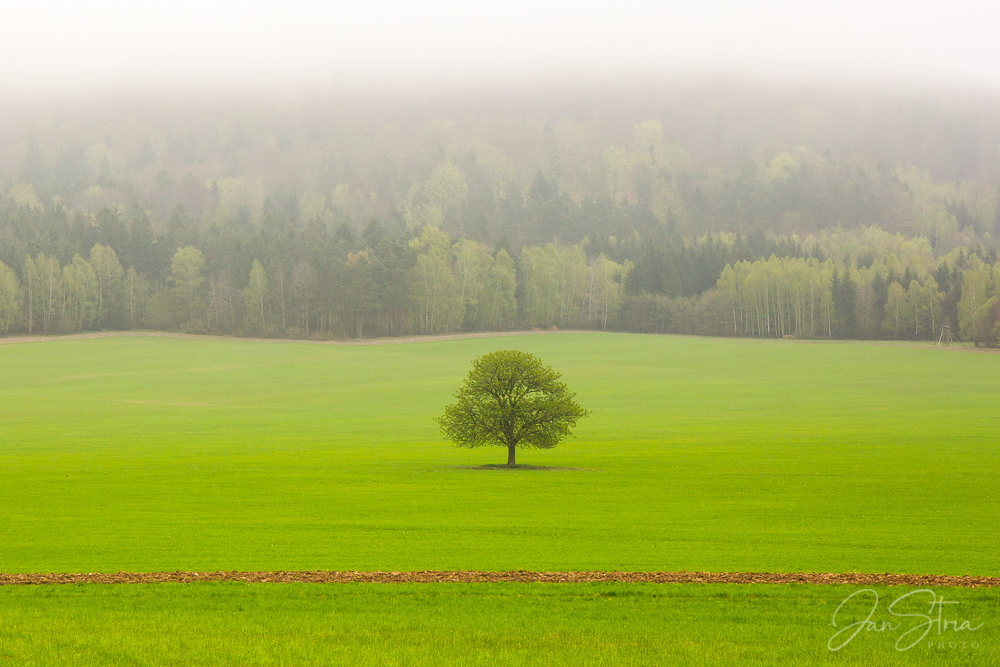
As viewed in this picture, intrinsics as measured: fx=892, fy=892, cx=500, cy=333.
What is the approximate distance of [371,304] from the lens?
474 ft

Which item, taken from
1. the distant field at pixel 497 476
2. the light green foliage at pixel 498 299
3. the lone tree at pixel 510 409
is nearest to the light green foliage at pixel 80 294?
the distant field at pixel 497 476

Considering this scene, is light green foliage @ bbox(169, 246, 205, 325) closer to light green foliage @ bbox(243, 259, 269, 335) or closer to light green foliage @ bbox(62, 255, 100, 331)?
light green foliage @ bbox(243, 259, 269, 335)

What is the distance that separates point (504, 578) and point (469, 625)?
142 inches

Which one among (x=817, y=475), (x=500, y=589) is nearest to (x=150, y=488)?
(x=500, y=589)

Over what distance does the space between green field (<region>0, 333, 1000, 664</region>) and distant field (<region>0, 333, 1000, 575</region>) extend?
0.21 m

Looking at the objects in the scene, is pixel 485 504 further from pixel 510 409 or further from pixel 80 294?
pixel 80 294

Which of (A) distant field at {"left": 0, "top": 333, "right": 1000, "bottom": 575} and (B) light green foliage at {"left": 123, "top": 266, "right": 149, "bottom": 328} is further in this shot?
(B) light green foliage at {"left": 123, "top": 266, "right": 149, "bottom": 328}

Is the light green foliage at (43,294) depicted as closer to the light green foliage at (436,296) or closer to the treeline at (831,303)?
the light green foliage at (436,296)

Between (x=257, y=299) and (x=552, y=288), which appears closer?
(x=257, y=299)

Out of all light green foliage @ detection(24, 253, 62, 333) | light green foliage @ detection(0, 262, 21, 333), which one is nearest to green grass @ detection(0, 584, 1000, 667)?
light green foliage @ detection(0, 262, 21, 333)

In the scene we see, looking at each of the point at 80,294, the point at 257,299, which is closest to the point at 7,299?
the point at 80,294

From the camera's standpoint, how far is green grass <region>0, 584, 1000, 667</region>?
1320 centimetres

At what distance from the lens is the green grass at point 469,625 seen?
13203 mm

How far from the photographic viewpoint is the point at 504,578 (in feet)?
60.4
